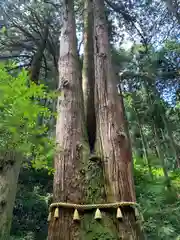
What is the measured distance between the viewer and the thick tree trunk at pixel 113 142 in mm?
2010

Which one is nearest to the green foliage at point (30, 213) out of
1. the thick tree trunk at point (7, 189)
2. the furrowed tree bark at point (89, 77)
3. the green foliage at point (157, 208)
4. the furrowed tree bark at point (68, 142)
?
the green foliage at point (157, 208)

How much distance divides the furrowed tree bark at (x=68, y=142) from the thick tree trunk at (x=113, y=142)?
21 cm

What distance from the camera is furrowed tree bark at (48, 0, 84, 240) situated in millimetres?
1942

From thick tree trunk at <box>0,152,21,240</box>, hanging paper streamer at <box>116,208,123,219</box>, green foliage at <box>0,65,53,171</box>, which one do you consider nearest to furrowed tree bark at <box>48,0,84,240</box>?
hanging paper streamer at <box>116,208,123,219</box>

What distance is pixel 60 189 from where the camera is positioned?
6.86 ft

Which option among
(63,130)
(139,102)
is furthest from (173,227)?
(139,102)

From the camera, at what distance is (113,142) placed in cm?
236

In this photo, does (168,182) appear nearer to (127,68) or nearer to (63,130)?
(127,68)

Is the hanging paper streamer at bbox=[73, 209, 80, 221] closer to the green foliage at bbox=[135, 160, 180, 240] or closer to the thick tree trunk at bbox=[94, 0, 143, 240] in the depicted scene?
the thick tree trunk at bbox=[94, 0, 143, 240]

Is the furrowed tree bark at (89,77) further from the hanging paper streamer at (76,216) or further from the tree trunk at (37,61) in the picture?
the tree trunk at (37,61)

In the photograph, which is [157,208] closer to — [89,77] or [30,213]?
[30,213]

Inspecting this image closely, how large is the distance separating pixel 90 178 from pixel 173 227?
3917mm

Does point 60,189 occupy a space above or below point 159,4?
below

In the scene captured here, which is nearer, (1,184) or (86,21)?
(1,184)
